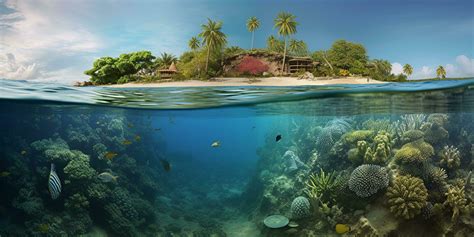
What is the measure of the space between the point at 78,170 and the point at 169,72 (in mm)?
5142

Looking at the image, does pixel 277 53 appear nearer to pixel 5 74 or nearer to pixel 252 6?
pixel 252 6

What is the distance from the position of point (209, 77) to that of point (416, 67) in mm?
5662

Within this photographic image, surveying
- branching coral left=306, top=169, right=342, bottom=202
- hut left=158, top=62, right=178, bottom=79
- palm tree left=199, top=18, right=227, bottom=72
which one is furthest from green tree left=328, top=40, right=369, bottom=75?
hut left=158, top=62, right=178, bottom=79

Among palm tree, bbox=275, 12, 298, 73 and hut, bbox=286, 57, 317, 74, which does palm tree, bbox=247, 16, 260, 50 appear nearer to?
palm tree, bbox=275, 12, 298, 73

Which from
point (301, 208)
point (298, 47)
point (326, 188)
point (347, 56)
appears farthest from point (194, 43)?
point (326, 188)

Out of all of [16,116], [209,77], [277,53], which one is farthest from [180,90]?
[16,116]

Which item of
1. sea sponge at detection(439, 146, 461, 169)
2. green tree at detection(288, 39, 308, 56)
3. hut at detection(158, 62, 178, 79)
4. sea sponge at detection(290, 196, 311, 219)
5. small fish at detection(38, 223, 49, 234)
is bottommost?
small fish at detection(38, 223, 49, 234)

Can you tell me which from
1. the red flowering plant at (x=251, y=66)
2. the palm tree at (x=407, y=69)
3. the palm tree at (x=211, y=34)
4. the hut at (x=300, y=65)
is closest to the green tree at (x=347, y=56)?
the hut at (x=300, y=65)

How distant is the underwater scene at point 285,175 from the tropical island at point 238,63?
0.86 metres

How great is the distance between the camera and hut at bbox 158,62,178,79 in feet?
25.4

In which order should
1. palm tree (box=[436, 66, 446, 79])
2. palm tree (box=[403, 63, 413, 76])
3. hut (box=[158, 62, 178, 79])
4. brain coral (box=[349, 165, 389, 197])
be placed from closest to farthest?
hut (box=[158, 62, 178, 79]), palm tree (box=[403, 63, 413, 76]), brain coral (box=[349, 165, 389, 197]), palm tree (box=[436, 66, 446, 79])

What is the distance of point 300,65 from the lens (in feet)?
25.5

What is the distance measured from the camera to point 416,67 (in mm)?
8609

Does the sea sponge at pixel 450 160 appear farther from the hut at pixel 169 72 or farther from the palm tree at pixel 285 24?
the hut at pixel 169 72
